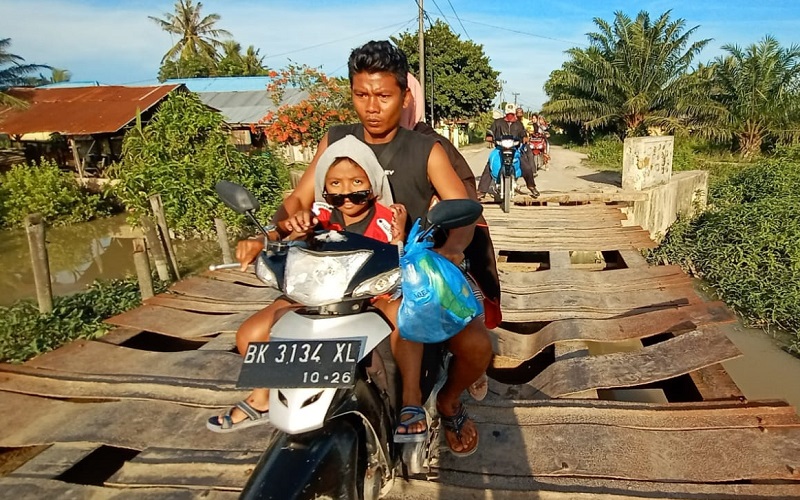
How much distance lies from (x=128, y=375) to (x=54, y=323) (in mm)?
2146

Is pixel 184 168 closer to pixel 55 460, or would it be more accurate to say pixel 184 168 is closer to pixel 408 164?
pixel 55 460

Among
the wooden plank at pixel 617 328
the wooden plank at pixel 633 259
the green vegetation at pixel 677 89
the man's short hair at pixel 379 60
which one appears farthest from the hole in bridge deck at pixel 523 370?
the green vegetation at pixel 677 89

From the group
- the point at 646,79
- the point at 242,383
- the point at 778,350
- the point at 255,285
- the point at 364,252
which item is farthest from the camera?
the point at 646,79

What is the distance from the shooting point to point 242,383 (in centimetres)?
152

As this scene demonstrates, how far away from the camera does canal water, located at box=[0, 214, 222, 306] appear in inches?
384

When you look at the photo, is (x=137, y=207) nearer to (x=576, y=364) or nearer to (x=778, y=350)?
(x=576, y=364)

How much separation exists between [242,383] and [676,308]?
3563mm

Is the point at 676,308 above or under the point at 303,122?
under

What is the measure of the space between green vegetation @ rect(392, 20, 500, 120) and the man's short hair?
26501mm

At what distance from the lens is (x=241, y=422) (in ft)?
6.27

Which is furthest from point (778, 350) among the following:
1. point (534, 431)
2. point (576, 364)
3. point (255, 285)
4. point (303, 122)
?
point (303, 122)

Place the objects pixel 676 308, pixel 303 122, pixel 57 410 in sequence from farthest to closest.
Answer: pixel 303 122 → pixel 676 308 → pixel 57 410

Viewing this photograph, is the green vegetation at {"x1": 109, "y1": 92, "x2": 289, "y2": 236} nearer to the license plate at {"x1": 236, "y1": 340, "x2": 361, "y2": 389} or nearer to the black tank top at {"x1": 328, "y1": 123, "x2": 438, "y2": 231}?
the black tank top at {"x1": 328, "y1": 123, "x2": 438, "y2": 231}

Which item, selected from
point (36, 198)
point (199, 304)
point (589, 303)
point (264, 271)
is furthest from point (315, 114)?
point (264, 271)
